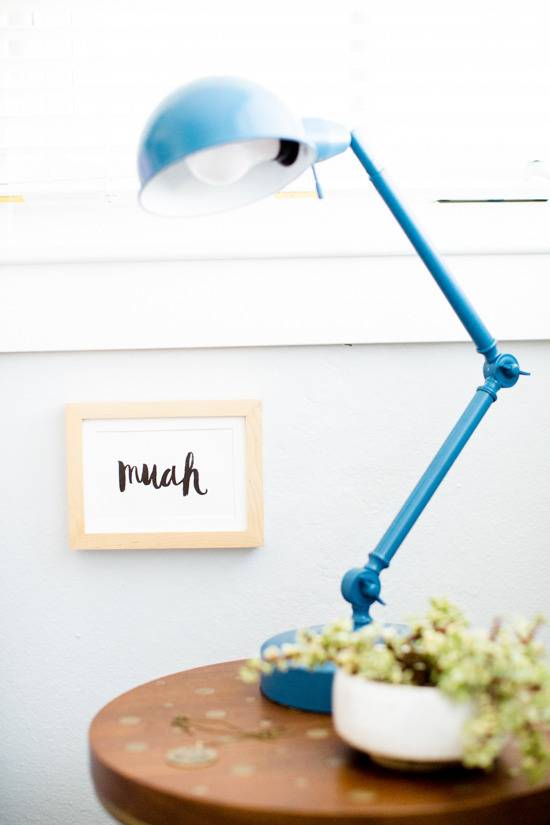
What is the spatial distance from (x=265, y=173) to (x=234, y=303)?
0.32m

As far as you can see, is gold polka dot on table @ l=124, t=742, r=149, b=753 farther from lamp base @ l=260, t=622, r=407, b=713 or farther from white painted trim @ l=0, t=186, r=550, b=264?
white painted trim @ l=0, t=186, r=550, b=264

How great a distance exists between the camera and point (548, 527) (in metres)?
1.27

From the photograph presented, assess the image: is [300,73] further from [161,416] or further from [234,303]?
[161,416]

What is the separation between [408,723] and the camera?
711mm

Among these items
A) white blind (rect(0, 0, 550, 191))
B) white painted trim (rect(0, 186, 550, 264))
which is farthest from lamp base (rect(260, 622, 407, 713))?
white blind (rect(0, 0, 550, 191))

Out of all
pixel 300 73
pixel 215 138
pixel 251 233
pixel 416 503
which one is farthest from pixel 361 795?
pixel 300 73

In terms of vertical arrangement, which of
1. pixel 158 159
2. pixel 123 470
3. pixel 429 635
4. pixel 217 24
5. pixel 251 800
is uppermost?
pixel 217 24

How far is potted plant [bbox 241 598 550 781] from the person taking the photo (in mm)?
690

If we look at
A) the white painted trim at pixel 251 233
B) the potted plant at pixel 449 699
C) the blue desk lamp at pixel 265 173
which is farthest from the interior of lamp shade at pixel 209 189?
the potted plant at pixel 449 699

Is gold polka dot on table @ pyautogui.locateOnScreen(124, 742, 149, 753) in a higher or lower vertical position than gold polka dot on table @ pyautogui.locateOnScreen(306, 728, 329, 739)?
higher

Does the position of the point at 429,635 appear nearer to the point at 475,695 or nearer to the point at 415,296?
the point at 475,695

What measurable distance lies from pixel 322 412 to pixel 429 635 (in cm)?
54

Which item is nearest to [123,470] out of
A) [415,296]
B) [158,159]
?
[415,296]

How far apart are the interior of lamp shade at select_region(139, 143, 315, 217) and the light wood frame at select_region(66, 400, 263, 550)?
0.35 meters
